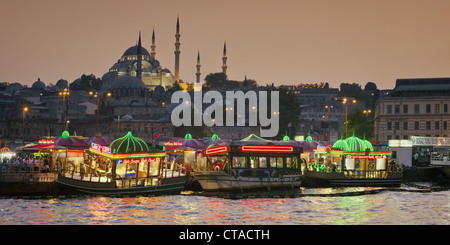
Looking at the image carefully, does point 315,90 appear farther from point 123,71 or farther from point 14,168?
point 14,168

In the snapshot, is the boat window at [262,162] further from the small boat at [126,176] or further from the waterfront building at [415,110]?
the waterfront building at [415,110]

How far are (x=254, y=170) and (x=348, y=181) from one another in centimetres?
759

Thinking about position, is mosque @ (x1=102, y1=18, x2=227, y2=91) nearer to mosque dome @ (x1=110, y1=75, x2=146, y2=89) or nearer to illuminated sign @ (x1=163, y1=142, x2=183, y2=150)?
mosque dome @ (x1=110, y1=75, x2=146, y2=89)

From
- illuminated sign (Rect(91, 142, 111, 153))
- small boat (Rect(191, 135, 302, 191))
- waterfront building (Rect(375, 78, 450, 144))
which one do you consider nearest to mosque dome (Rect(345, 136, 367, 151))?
small boat (Rect(191, 135, 302, 191))

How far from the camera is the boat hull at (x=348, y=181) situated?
35.7m

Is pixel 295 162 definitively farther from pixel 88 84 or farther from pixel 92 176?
pixel 88 84

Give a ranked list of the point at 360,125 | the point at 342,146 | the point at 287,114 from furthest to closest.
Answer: the point at 287,114 → the point at 360,125 → the point at 342,146

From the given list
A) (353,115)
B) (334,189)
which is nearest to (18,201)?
(334,189)

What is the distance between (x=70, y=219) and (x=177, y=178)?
9434mm

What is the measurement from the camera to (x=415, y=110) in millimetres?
63188

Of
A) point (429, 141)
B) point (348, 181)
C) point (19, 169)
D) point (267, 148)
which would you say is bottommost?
point (348, 181)

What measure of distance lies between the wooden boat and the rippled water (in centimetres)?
661

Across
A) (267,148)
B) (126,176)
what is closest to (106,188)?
(126,176)
